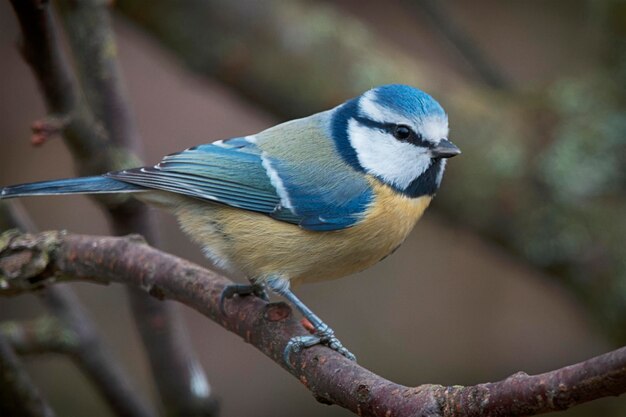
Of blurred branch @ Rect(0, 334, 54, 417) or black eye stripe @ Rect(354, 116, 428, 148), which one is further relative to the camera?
black eye stripe @ Rect(354, 116, 428, 148)

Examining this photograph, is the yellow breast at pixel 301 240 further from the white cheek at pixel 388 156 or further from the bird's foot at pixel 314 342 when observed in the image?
the bird's foot at pixel 314 342

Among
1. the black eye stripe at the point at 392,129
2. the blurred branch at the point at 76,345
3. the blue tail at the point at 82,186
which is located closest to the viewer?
the blue tail at the point at 82,186

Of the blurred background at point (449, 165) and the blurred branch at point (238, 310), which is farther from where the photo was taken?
the blurred background at point (449, 165)

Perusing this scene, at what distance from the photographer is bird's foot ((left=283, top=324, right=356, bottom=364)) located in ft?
5.38

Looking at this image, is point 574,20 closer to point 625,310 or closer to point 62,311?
point 625,310

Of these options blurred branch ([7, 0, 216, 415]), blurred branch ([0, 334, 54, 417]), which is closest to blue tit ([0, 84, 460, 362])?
blurred branch ([7, 0, 216, 415])

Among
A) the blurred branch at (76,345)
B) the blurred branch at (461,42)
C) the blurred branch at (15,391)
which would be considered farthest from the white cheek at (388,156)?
the blurred branch at (461,42)

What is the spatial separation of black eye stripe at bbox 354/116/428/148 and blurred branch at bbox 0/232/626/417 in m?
0.57

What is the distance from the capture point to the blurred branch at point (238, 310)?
3.86 ft

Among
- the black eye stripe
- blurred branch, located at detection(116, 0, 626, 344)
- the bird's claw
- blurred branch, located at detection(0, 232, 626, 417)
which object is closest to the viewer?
blurred branch, located at detection(0, 232, 626, 417)

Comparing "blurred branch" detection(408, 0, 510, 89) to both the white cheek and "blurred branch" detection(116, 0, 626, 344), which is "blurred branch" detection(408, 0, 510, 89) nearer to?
"blurred branch" detection(116, 0, 626, 344)

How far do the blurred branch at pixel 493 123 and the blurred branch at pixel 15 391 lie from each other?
4.91ft

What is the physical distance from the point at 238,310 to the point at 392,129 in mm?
644

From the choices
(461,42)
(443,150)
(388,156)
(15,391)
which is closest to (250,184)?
(388,156)
